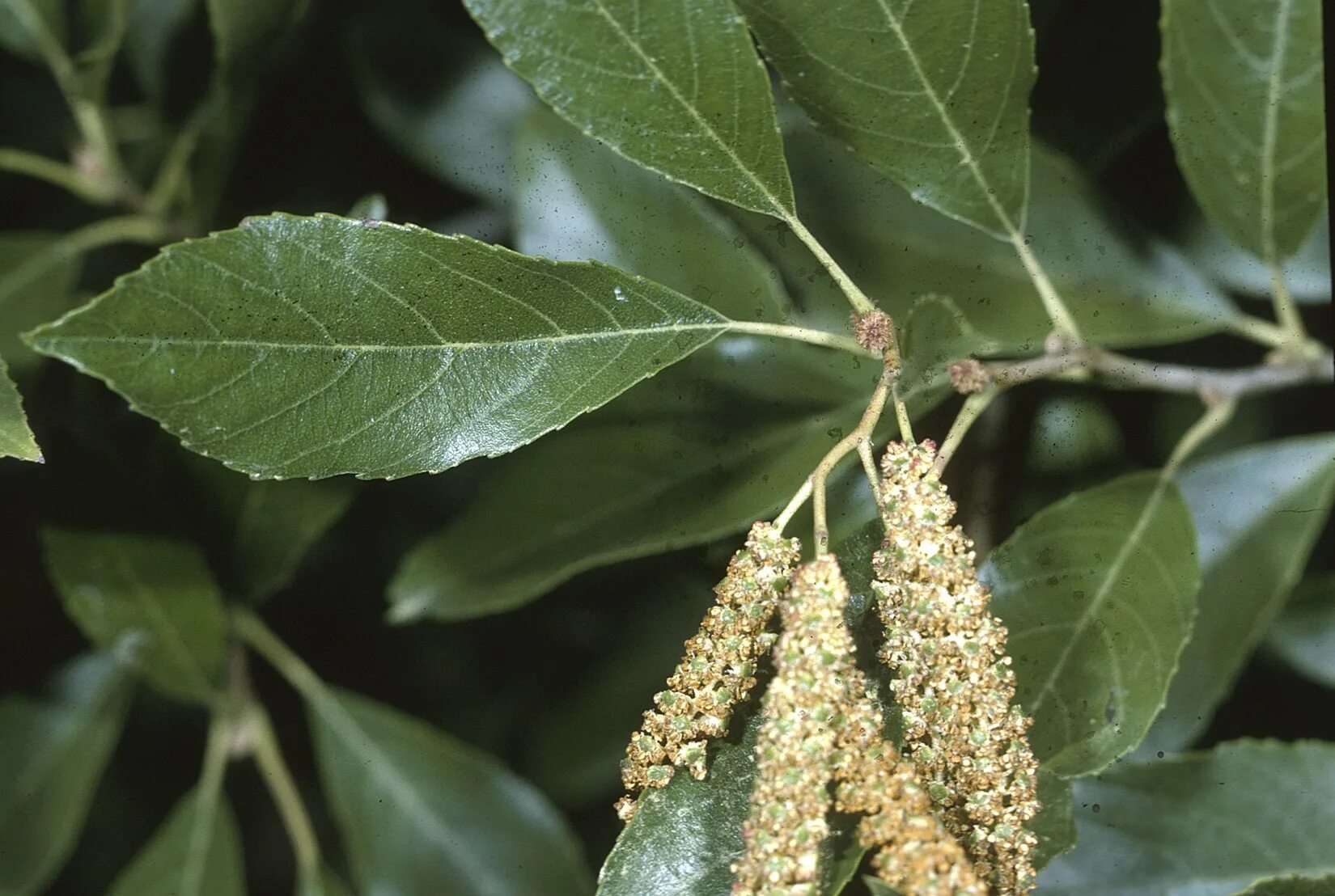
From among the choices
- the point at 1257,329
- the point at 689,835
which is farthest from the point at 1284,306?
the point at 689,835

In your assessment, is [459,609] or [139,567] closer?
[459,609]

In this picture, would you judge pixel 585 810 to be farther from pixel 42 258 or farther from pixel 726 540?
pixel 42 258

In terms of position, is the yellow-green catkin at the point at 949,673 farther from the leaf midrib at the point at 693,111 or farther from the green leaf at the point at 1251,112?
the green leaf at the point at 1251,112

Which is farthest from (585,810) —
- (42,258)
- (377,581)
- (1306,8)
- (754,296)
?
(1306,8)

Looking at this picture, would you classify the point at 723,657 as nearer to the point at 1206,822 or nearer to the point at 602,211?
the point at 602,211

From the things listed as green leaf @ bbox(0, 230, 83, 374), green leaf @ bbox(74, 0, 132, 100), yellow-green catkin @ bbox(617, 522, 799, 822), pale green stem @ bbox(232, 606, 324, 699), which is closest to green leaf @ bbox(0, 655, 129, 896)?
pale green stem @ bbox(232, 606, 324, 699)
